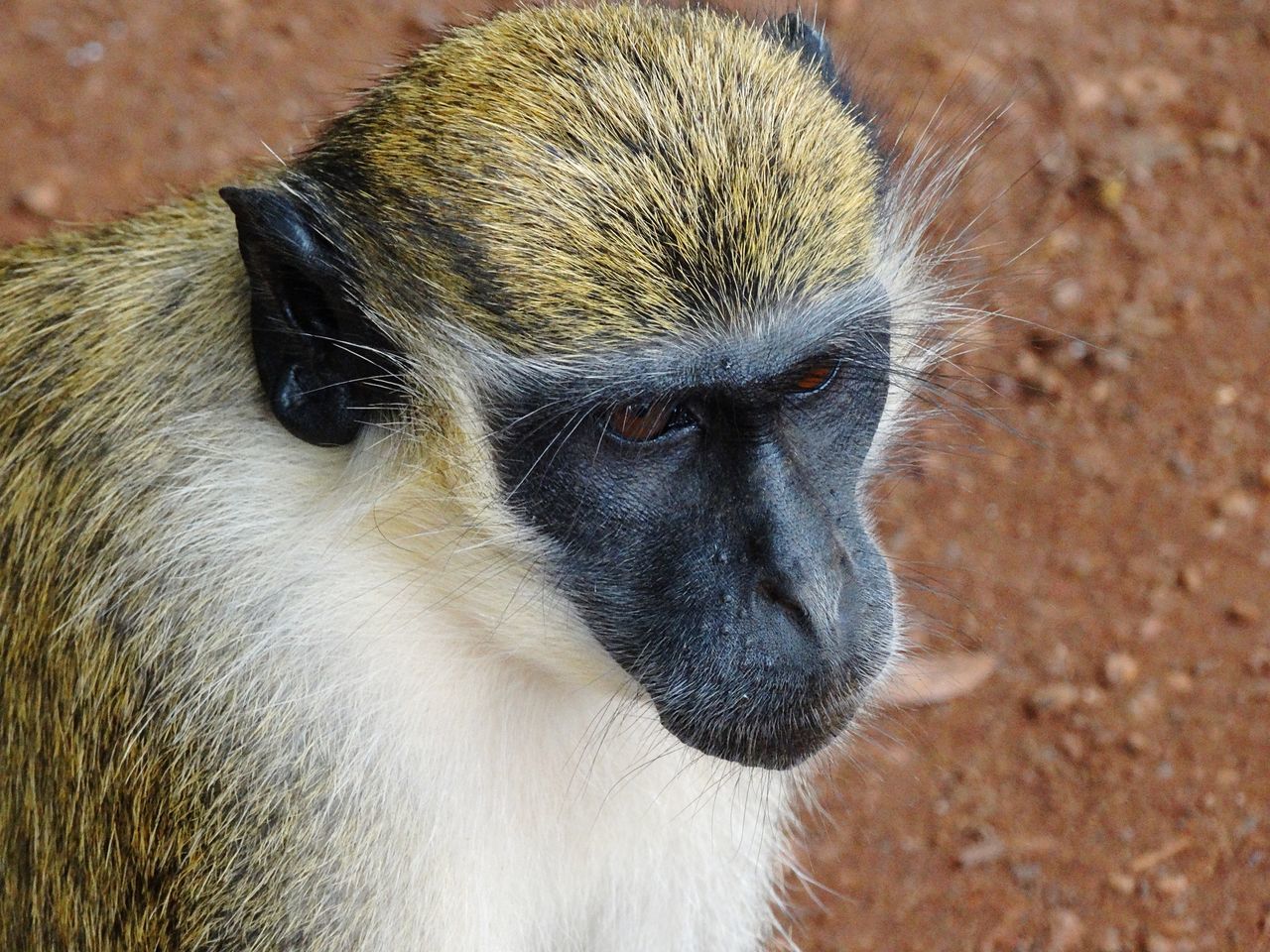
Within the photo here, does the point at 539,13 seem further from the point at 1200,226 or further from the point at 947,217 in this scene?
the point at 1200,226

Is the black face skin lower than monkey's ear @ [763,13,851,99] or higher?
lower

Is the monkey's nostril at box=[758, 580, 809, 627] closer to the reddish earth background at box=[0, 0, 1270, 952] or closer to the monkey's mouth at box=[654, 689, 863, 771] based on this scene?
the monkey's mouth at box=[654, 689, 863, 771]

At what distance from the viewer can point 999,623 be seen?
4480 millimetres

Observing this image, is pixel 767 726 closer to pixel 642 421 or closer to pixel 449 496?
pixel 642 421

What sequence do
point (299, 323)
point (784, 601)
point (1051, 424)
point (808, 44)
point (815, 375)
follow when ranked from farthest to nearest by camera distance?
point (1051, 424), point (808, 44), point (815, 375), point (299, 323), point (784, 601)

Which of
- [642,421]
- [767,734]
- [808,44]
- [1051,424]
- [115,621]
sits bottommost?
[1051,424]

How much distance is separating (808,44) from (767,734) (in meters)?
1.31

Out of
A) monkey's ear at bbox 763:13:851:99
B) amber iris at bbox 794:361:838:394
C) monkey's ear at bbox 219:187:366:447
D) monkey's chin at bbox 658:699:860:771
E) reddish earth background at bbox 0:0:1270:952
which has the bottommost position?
reddish earth background at bbox 0:0:1270:952

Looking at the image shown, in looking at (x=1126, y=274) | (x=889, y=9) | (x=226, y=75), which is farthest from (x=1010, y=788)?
(x=226, y=75)

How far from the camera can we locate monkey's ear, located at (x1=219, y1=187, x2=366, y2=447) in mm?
2301

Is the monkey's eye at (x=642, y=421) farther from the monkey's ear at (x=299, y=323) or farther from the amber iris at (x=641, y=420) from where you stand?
the monkey's ear at (x=299, y=323)

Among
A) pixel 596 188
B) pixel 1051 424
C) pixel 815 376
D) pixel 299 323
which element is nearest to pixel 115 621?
pixel 299 323

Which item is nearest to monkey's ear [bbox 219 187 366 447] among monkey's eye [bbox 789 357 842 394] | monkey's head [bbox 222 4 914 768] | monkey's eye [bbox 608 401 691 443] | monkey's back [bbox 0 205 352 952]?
monkey's head [bbox 222 4 914 768]

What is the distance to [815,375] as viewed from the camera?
2.51 m
